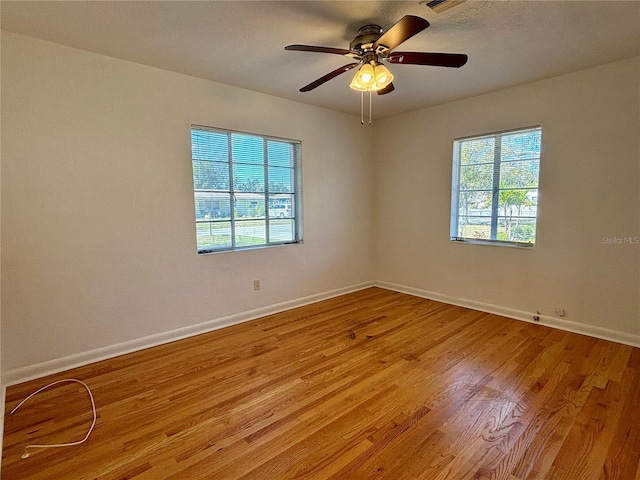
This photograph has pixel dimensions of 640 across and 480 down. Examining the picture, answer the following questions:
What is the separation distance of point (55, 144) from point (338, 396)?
282 centimetres

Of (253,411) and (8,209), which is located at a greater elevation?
(8,209)

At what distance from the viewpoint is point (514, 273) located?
366 cm

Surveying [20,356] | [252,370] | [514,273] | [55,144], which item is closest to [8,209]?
[55,144]

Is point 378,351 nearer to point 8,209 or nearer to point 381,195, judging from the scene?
point 381,195

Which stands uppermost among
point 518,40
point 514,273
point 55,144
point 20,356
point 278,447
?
point 518,40

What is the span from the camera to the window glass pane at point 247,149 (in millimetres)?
3539

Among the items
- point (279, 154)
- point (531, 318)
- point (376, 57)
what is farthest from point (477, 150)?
point (279, 154)

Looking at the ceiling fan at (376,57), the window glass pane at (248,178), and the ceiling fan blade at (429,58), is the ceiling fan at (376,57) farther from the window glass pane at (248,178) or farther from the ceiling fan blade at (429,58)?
the window glass pane at (248,178)

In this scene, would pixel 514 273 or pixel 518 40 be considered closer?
pixel 518 40

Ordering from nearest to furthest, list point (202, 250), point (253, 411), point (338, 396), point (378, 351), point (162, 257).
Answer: point (253, 411), point (338, 396), point (378, 351), point (162, 257), point (202, 250)

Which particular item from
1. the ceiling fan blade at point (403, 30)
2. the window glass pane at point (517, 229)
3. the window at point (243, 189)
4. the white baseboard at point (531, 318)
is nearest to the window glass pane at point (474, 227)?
the window glass pane at point (517, 229)

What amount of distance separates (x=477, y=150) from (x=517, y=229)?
3.45 ft

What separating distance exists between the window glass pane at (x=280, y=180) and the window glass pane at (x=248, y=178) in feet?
A: 0.46

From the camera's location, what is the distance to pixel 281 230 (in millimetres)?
4051
